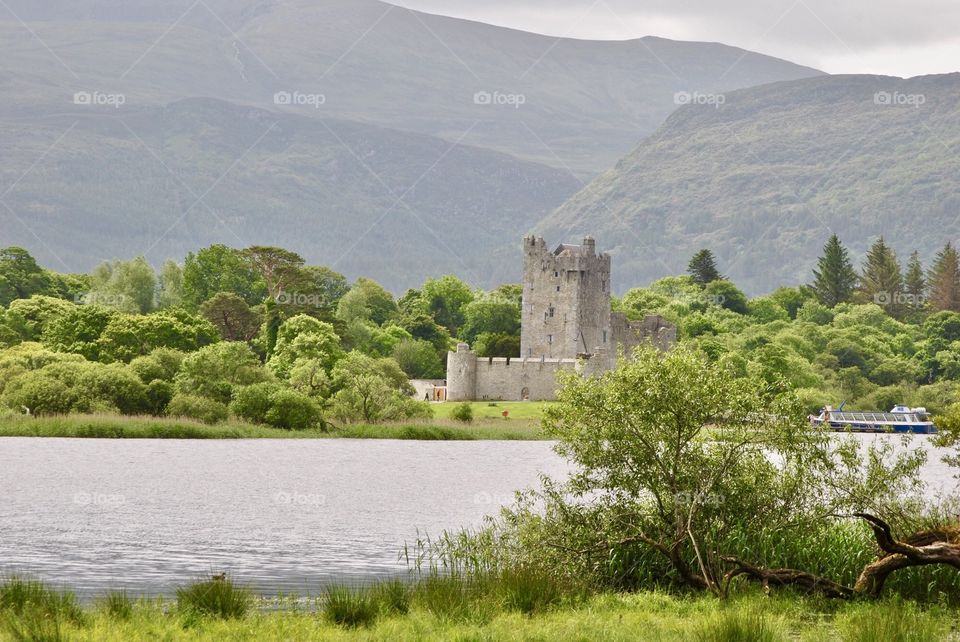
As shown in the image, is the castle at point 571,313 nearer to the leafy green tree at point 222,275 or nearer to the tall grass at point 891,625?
the leafy green tree at point 222,275

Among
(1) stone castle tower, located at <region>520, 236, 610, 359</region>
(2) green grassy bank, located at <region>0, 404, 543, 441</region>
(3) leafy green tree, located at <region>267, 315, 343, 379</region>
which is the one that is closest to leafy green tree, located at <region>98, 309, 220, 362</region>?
(3) leafy green tree, located at <region>267, 315, 343, 379</region>

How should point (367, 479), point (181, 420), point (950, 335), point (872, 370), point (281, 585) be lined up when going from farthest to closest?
point (950, 335) → point (872, 370) → point (181, 420) → point (367, 479) → point (281, 585)

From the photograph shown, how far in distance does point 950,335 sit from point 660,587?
93970 mm

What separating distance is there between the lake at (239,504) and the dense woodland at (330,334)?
2.09 metres

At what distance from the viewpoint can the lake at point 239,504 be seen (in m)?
22.9

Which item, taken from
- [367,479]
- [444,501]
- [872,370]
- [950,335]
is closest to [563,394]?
[444,501]

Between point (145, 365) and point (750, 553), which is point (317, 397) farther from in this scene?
point (750, 553)

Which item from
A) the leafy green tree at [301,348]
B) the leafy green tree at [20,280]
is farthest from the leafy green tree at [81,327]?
the leafy green tree at [20,280]

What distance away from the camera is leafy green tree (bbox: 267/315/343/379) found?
68.6 metres

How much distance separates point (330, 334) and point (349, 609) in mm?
56885

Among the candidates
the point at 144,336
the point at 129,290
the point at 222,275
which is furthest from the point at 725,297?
the point at 144,336

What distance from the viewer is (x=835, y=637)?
15.2 metres

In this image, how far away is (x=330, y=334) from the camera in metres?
72.4

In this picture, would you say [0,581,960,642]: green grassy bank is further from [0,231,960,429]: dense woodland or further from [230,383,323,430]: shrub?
[230,383,323,430]: shrub
